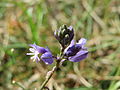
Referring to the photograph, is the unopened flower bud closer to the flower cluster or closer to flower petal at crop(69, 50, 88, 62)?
the flower cluster

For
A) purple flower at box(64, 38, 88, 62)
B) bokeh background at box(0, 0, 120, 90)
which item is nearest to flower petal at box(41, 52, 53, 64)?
purple flower at box(64, 38, 88, 62)

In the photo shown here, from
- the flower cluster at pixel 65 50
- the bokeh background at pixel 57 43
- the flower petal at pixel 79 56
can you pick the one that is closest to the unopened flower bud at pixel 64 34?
the flower cluster at pixel 65 50

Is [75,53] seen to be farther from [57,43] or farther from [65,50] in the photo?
[57,43]

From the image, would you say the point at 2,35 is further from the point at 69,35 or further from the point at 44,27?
the point at 69,35

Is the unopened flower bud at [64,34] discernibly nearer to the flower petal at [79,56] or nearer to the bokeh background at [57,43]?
the flower petal at [79,56]

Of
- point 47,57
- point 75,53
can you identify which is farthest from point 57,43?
point 47,57

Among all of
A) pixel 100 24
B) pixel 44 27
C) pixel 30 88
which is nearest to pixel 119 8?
pixel 100 24
